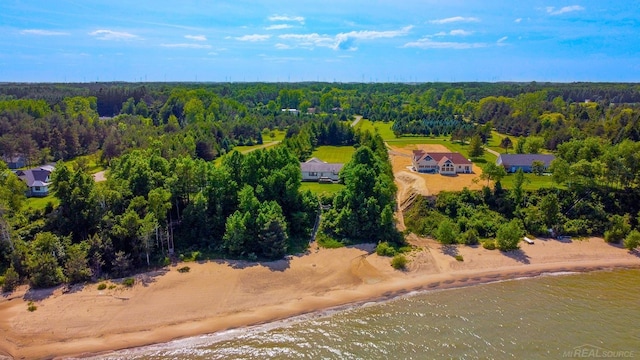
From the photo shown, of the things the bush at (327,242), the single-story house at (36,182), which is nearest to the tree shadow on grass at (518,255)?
the bush at (327,242)

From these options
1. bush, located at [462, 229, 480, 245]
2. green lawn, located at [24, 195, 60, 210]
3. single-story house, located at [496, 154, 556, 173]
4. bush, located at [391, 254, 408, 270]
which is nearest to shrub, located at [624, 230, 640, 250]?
bush, located at [462, 229, 480, 245]

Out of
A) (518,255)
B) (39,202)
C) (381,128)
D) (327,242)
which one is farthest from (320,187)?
(381,128)

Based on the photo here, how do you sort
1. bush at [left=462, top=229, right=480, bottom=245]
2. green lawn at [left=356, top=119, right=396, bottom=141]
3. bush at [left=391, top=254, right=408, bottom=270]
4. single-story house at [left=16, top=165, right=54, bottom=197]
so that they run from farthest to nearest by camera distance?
green lawn at [left=356, top=119, right=396, bottom=141]
single-story house at [left=16, top=165, right=54, bottom=197]
bush at [left=462, top=229, right=480, bottom=245]
bush at [left=391, top=254, right=408, bottom=270]

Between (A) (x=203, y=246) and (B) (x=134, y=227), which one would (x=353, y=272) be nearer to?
(A) (x=203, y=246)

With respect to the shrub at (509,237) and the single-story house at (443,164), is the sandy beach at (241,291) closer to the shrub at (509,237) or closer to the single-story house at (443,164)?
the shrub at (509,237)

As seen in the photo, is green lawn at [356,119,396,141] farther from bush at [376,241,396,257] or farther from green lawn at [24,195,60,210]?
green lawn at [24,195,60,210]

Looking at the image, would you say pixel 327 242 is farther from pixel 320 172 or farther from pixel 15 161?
pixel 15 161
